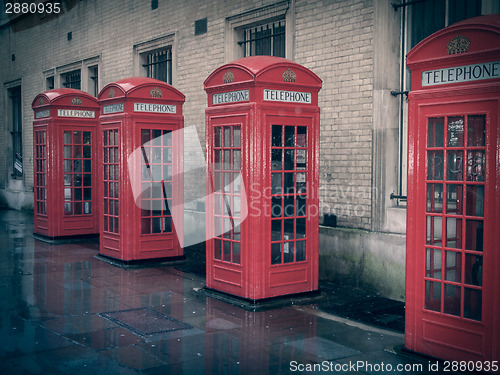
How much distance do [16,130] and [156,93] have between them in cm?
1267

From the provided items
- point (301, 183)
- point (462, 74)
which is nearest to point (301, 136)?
point (301, 183)

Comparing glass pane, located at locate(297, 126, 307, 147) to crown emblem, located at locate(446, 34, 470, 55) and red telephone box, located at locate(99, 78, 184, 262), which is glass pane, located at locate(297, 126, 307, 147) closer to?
crown emblem, located at locate(446, 34, 470, 55)

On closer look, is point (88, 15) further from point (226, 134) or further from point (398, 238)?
point (398, 238)

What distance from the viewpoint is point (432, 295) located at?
509 cm

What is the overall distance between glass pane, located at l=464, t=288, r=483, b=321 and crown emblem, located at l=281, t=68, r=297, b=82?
132 inches

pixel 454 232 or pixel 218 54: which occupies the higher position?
pixel 218 54

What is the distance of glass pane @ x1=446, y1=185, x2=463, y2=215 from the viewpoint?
4934mm

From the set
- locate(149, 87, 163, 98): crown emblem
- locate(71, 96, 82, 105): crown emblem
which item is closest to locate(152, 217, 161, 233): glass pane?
locate(149, 87, 163, 98): crown emblem

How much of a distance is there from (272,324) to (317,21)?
4.80 metres

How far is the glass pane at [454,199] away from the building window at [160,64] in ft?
28.7

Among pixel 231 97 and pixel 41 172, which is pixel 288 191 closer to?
pixel 231 97

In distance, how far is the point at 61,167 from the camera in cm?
1193

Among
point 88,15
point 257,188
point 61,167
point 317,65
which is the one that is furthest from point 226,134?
point 88,15

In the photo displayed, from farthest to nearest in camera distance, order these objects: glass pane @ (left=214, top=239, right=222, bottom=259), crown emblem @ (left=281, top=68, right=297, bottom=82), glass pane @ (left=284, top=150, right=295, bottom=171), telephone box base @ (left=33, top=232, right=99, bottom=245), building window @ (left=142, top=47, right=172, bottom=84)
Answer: building window @ (left=142, top=47, right=172, bottom=84) < telephone box base @ (left=33, top=232, right=99, bottom=245) < glass pane @ (left=214, top=239, right=222, bottom=259) < glass pane @ (left=284, top=150, right=295, bottom=171) < crown emblem @ (left=281, top=68, right=297, bottom=82)
